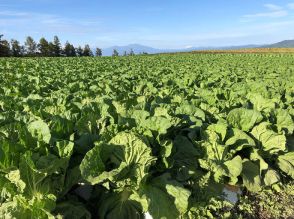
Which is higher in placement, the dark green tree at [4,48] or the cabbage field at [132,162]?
the cabbage field at [132,162]

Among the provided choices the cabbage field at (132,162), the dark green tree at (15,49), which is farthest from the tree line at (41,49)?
the cabbage field at (132,162)

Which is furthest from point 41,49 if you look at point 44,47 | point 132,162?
point 132,162

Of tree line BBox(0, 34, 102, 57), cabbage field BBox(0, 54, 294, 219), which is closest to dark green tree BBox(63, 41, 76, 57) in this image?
tree line BBox(0, 34, 102, 57)

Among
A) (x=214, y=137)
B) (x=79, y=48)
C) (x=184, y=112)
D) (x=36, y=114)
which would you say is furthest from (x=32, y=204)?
(x=79, y=48)

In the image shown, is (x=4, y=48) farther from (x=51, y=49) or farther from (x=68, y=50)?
(x=68, y=50)

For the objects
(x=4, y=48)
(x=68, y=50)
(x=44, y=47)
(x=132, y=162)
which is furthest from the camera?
(x=68, y=50)

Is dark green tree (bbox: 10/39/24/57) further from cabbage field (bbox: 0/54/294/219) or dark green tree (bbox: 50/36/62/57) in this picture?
cabbage field (bbox: 0/54/294/219)

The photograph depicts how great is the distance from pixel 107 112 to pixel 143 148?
4.48 feet

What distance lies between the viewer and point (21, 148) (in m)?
3.14

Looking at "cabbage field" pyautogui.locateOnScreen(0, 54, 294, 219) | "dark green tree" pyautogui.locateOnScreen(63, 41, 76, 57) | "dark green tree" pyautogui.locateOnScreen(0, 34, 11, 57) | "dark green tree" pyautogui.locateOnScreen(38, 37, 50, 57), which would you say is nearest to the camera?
"cabbage field" pyautogui.locateOnScreen(0, 54, 294, 219)

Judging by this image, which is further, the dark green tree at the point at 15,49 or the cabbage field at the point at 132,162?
the dark green tree at the point at 15,49

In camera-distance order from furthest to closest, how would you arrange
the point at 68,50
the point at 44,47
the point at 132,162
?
the point at 68,50 → the point at 44,47 → the point at 132,162

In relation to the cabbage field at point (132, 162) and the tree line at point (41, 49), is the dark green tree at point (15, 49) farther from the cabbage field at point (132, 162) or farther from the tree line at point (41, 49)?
the cabbage field at point (132, 162)

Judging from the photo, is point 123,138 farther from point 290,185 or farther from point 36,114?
point 290,185
